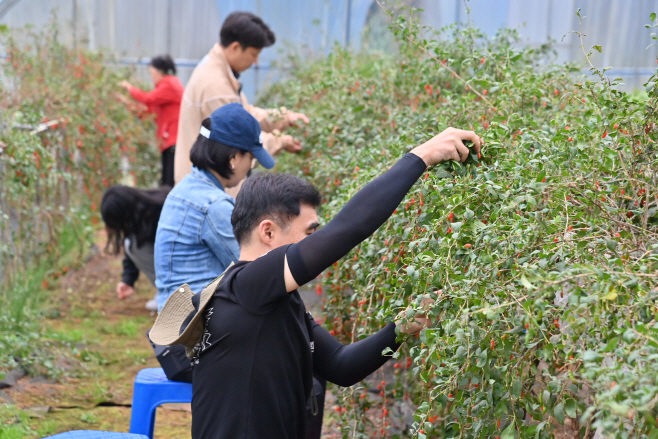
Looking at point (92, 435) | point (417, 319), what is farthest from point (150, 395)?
point (417, 319)

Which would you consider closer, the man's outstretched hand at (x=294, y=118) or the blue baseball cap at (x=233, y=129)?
the blue baseball cap at (x=233, y=129)

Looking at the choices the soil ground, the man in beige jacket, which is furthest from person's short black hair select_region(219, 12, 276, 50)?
the soil ground

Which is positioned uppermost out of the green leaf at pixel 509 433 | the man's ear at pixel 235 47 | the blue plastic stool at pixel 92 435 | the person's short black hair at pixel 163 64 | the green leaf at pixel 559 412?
the man's ear at pixel 235 47

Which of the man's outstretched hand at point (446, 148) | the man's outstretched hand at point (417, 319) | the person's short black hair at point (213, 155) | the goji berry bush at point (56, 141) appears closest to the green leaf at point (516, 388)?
the man's outstretched hand at point (417, 319)

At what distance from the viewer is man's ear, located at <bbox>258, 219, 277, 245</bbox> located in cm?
189

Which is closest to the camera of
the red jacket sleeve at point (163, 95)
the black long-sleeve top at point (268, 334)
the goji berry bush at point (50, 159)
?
the black long-sleeve top at point (268, 334)

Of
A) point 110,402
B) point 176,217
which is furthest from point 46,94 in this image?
point 176,217

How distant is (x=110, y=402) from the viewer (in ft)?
12.4

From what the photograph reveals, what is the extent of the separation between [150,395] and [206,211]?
70 centimetres

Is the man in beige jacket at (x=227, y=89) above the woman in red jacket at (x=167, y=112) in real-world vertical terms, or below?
above

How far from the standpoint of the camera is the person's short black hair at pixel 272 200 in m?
1.89

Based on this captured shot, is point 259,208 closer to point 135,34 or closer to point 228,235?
point 228,235

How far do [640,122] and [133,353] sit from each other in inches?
137

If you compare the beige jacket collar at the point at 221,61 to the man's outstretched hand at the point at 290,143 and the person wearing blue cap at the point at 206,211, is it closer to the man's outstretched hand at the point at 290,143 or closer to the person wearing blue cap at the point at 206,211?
the man's outstretched hand at the point at 290,143
